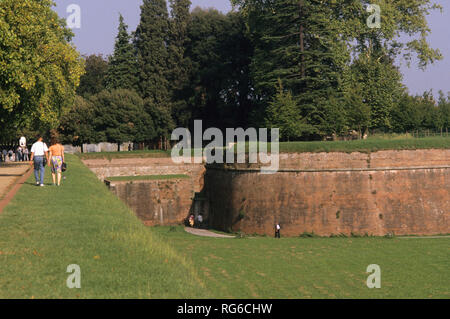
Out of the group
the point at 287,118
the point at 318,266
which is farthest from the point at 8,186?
the point at 287,118

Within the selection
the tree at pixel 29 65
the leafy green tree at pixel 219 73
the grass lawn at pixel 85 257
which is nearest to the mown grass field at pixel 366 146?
the tree at pixel 29 65

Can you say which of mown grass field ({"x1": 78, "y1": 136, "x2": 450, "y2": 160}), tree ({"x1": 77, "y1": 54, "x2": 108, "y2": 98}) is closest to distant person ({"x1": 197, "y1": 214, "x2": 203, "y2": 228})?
mown grass field ({"x1": 78, "y1": 136, "x2": 450, "y2": 160})

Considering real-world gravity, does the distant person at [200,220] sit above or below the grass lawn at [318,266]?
below

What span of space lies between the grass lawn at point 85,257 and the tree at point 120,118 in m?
38.5

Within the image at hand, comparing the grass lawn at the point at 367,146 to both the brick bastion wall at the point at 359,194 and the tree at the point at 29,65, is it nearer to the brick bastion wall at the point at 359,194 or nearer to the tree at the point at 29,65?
the brick bastion wall at the point at 359,194

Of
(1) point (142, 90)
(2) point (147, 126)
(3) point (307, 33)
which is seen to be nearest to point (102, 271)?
(3) point (307, 33)

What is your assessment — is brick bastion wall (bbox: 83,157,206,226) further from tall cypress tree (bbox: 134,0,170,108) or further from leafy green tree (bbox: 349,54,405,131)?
tall cypress tree (bbox: 134,0,170,108)

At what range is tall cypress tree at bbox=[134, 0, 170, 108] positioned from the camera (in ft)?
188

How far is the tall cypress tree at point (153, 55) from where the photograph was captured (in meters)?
57.2

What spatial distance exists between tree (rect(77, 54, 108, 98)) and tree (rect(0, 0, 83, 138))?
39.9 m

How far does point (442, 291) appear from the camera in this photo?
16141 millimetres

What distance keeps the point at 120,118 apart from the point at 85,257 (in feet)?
147

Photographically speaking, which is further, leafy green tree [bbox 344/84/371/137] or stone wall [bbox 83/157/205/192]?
leafy green tree [bbox 344/84/371/137]

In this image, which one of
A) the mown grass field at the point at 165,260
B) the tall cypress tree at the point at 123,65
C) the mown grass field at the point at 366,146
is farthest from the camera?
the tall cypress tree at the point at 123,65
